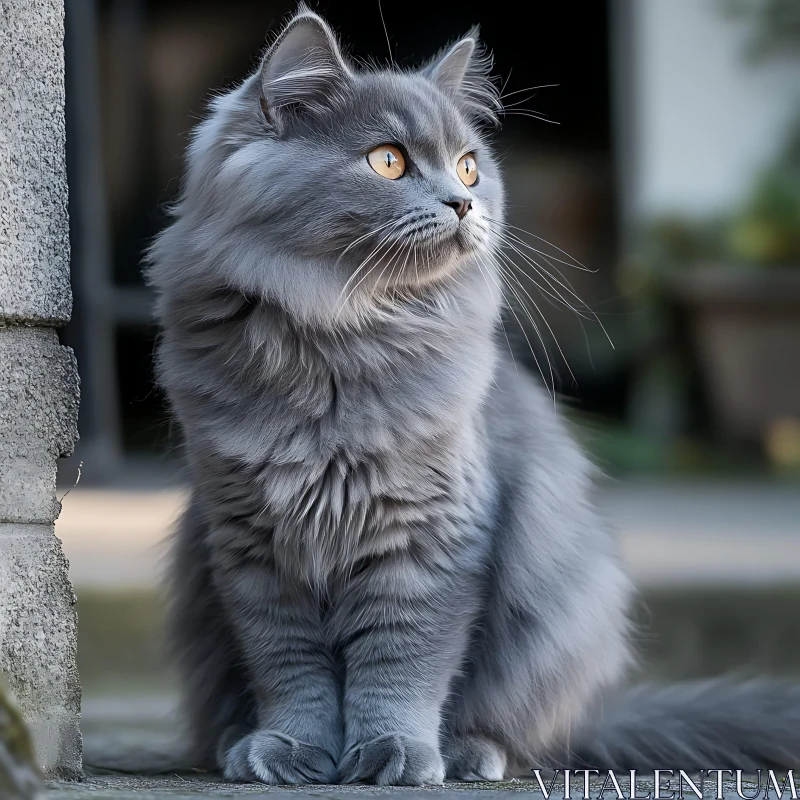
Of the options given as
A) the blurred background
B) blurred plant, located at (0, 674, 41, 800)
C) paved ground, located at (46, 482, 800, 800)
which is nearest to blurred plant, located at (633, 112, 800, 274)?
the blurred background

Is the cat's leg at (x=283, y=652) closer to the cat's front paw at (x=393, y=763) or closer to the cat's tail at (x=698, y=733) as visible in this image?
the cat's front paw at (x=393, y=763)

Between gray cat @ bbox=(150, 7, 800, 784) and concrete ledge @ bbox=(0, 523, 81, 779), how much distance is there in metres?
0.24

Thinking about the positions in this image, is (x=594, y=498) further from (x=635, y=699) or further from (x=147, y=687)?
(x=147, y=687)

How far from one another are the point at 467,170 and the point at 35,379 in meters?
0.73

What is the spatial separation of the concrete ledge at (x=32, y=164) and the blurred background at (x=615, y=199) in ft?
10.3

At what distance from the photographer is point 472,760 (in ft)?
5.51

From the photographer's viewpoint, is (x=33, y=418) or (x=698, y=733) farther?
(x=698, y=733)

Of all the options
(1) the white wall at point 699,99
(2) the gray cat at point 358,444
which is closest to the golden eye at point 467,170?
(2) the gray cat at point 358,444

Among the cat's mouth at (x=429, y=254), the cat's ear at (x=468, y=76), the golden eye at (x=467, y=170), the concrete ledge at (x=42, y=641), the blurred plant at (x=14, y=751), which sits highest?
the cat's ear at (x=468, y=76)

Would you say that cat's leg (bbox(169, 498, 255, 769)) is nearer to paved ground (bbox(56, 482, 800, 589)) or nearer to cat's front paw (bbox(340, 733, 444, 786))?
cat's front paw (bbox(340, 733, 444, 786))

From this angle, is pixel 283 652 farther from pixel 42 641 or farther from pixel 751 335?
pixel 751 335

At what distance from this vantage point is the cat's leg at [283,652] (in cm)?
163

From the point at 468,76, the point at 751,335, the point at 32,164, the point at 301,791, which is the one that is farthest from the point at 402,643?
the point at 751,335

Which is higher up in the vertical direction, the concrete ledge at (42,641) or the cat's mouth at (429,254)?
the cat's mouth at (429,254)
